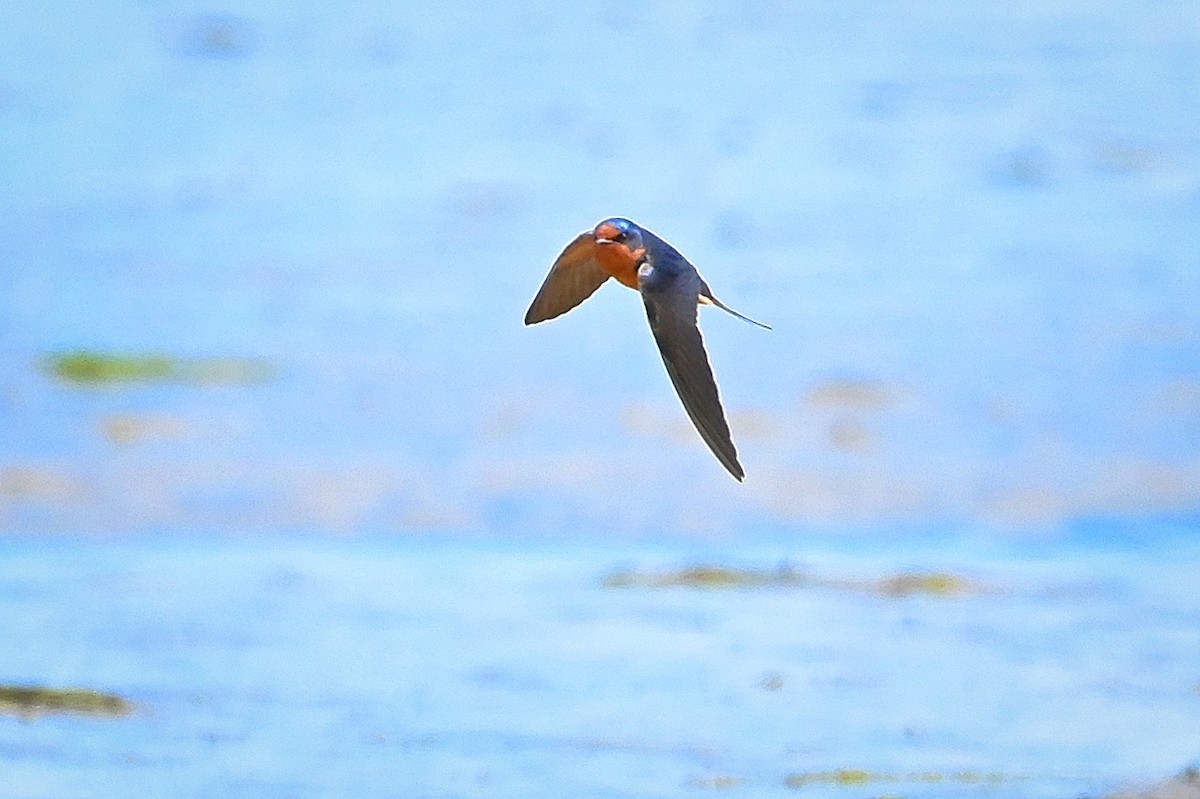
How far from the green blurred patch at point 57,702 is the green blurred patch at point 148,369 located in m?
2.79

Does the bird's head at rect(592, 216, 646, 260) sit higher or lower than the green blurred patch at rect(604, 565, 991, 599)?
lower

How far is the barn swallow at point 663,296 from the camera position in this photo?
3.88 metres

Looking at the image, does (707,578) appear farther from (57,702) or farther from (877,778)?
(57,702)

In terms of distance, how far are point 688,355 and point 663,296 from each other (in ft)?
0.61

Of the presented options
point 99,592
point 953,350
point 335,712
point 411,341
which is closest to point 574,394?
point 411,341

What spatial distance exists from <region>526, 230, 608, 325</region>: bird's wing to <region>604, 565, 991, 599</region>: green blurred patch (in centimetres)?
277

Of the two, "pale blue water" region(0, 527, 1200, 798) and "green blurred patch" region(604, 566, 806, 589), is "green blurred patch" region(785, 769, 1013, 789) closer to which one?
"pale blue water" region(0, 527, 1200, 798)

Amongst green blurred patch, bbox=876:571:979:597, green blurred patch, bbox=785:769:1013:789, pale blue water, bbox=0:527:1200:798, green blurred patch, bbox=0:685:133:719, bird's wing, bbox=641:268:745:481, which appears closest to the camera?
bird's wing, bbox=641:268:745:481

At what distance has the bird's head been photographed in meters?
4.39

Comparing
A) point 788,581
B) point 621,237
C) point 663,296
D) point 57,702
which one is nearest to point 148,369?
point 788,581

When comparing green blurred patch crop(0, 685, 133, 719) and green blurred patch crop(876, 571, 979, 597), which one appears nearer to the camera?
green blurred patch crop(0, 685, 133, 719)

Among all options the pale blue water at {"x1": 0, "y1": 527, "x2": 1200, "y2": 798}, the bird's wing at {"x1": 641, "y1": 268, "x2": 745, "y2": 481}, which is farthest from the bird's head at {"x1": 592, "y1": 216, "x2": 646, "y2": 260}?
the pale blue water at {"x1": 0, "y1": 527, "x2": 1200, "y2": 798}

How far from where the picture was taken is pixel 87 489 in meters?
8.07

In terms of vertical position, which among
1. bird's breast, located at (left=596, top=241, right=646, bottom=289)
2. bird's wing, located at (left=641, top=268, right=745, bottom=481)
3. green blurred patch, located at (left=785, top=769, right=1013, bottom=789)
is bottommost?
green blurred patch, located at (left=785, top=769, right=1013, bottom=789)
